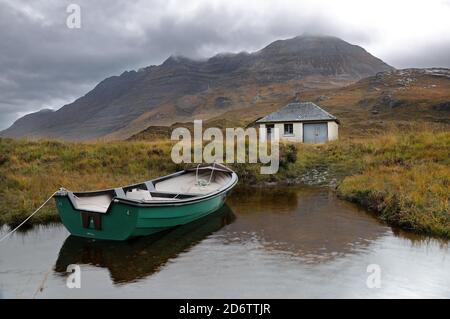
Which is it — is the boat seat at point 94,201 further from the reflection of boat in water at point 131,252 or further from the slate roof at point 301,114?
the slate roof at point 301,114

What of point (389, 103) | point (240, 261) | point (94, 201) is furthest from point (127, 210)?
point (389, 103)

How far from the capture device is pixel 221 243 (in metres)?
11.3

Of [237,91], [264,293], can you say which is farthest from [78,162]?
[237,91]

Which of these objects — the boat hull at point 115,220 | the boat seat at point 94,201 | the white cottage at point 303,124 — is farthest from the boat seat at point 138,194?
the white cottage at point 303,124

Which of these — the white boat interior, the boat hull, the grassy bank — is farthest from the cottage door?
the boat hull

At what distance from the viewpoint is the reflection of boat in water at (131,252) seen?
9297 mm

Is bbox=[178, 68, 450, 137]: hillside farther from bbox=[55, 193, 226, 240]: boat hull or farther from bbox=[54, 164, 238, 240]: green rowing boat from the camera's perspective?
bbox=[55, 193, 226, 240]: boat hull

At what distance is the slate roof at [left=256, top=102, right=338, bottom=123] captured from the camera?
36.8 meters

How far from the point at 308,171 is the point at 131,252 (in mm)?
15688

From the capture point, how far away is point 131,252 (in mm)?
10414

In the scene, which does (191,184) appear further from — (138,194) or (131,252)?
(131,252)

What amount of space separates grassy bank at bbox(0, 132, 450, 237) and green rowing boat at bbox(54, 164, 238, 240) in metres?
2.77
